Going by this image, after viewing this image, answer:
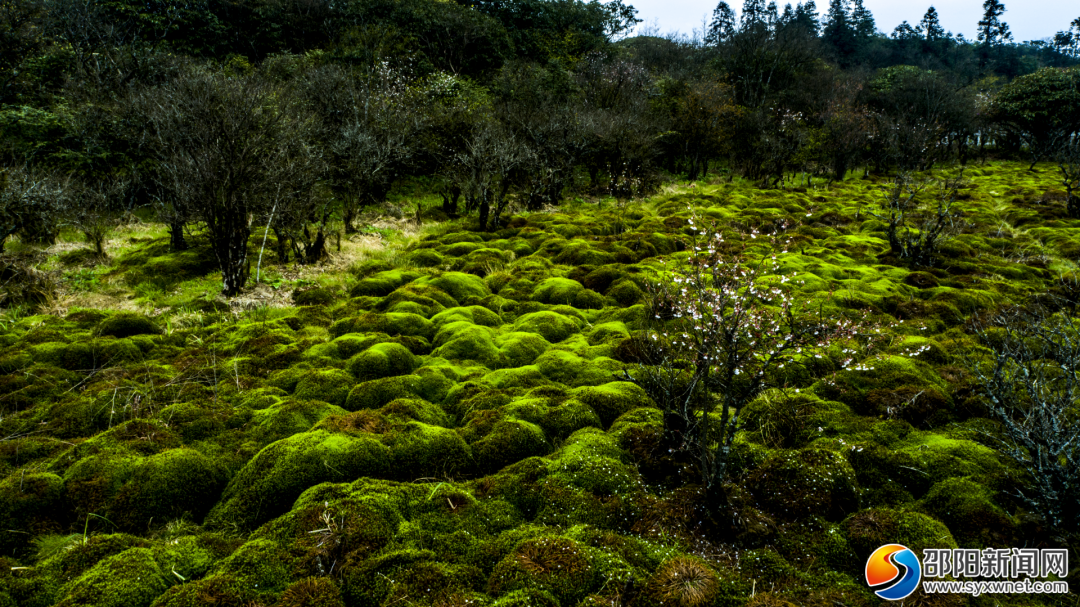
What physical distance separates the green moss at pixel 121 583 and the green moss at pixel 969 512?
639 centimetres

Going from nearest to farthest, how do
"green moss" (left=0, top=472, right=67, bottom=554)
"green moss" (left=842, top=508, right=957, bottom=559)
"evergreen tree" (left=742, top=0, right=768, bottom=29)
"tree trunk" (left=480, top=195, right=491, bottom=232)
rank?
"green moss" (left=842, top=508, right=957, bottom=559) < "green moss" (left=0, top=472, right=67, bottom=554) < "tree trunk" (left=480, top=195, right=491, bottom=232) < "evergreen tree" (left=742, top=0, right=768, bottom=29)

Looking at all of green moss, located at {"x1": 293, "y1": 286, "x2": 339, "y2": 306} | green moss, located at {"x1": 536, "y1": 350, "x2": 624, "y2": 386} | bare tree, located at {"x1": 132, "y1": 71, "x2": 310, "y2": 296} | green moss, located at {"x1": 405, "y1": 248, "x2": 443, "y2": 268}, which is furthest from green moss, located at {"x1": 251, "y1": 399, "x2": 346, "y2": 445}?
green moss, located at {"x1": 405, "y1": 248, "x2": 443, "y2": 268}

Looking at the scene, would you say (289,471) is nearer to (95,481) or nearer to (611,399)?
(95,481)

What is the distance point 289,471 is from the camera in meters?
5.03

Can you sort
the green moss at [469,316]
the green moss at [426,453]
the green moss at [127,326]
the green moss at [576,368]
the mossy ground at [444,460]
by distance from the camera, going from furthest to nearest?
the green moss at [469,316], the green moss at [127,326], the green moss at [576,368], the green moss at [426,453], the mossy ground at [444,460]

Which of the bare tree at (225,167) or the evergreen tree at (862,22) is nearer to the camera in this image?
the bare tree at (225,167)

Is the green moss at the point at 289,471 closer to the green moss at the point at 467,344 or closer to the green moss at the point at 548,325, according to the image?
the green moss at the point at 467,344

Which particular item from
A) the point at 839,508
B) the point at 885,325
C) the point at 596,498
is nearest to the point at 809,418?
the point at 839,508

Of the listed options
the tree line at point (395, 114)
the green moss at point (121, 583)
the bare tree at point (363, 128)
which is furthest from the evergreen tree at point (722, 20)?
the green moss at point (121, 583)

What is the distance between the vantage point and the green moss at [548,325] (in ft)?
31.7

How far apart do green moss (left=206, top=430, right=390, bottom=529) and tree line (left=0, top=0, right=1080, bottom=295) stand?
26.8 feet

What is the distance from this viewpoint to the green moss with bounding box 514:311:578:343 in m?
9.66

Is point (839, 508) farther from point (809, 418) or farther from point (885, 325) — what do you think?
point (885, 325)

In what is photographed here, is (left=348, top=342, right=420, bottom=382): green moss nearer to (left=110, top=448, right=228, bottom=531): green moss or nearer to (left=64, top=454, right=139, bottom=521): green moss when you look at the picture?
(left=110, top=448, right=228, bottom=531): green moss
